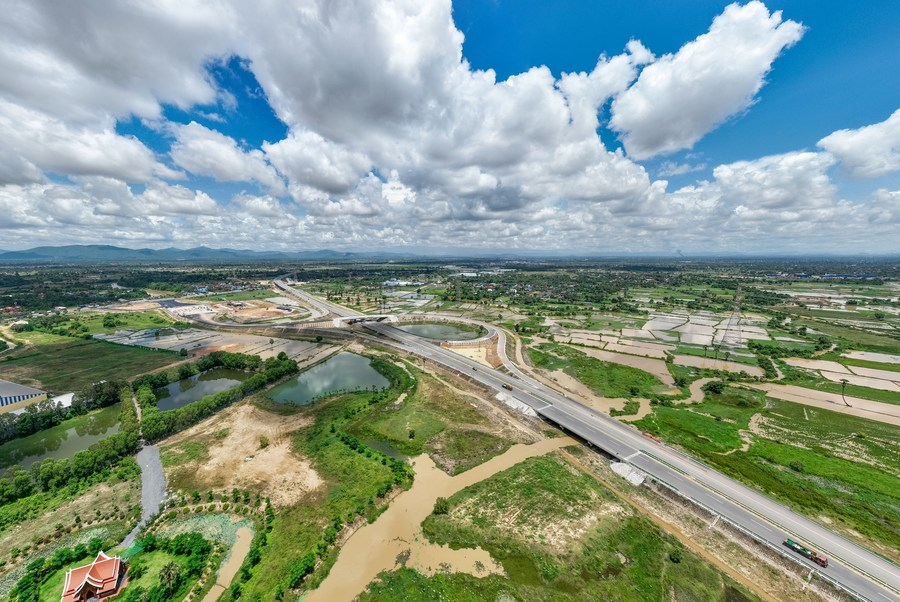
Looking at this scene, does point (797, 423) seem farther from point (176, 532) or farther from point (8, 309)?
point (8, 309)

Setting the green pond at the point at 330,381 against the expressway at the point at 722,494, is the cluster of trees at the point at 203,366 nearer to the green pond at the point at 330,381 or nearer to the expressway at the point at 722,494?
the green pond at the point at 330,381

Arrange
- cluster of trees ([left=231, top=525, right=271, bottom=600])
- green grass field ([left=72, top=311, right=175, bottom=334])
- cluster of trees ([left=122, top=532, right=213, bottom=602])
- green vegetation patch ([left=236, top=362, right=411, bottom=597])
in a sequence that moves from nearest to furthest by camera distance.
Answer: cluster of trees ([left=122, top=532, right=213, bottom=602])
cluster of trees ([left=231, top=525, right=271, bottom=600])
green vegetation patch ([left=236, top=362, right=411, bottom=597])
green grass field ([left=72, top=311, right=175, bottom=334])

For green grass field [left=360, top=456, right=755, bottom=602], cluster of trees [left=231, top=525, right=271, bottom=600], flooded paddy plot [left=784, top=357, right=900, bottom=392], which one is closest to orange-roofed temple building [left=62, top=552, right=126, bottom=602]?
cluster of trees [left=231, top=525, right=271, bottom=600]

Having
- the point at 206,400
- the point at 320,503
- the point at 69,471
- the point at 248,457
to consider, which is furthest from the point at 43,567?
the point at 206,400

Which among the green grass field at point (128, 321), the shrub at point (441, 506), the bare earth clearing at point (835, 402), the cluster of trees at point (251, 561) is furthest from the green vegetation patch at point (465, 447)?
the green grass field at point (128, 321)

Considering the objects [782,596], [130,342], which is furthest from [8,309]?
[782,596]

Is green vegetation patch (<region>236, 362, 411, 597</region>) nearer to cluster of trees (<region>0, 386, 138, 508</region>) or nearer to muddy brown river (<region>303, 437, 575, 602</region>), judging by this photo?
muddy brown river (<region>303, 437, 575, 602</region>)

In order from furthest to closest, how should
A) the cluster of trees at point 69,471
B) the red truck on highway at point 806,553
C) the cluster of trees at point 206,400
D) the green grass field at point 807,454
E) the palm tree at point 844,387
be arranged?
the palm tree at point 844,387 < the cluster of trees at point 206,400 < the cluster of trees at point 69,471 < the green grass field at point 807,454 < the red truck on highway at point 806,553
